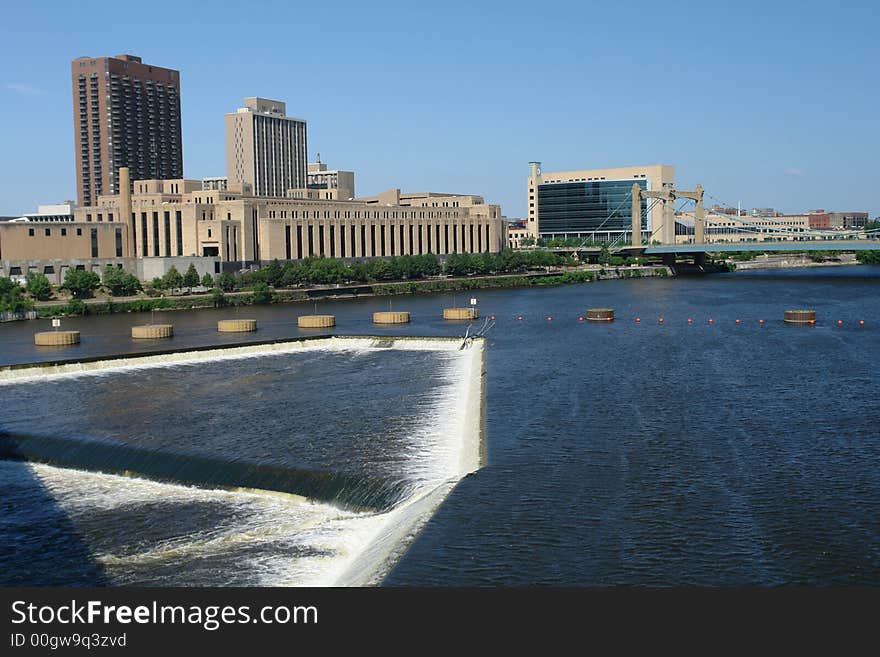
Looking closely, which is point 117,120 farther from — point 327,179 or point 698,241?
point 698,241

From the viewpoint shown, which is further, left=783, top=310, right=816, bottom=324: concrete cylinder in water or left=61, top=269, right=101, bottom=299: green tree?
left=61, top=269, right=101, bottom=299: green tree

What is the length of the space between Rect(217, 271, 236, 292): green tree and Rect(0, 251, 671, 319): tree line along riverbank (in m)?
0.07

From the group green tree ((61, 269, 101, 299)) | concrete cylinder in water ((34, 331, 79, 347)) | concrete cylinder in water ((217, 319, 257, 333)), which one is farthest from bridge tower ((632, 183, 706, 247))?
concrete cylinder in water ((34, 331, 79, 347))

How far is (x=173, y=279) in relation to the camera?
6725 cm

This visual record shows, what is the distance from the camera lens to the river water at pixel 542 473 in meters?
14.1

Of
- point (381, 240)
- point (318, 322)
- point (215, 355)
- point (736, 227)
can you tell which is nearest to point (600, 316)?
point (318, 322)

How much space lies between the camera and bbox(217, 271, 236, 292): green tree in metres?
69.3

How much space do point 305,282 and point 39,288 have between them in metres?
21.6

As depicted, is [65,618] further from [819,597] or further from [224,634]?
[819,597]

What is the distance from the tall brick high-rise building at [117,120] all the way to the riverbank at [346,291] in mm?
64862

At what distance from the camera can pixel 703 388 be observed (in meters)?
27.5

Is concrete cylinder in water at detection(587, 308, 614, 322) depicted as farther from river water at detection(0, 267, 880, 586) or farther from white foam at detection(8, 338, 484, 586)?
white foam at detection(8, 338, 484, 586)

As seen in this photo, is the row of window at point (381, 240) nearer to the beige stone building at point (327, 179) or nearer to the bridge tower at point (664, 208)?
the bridge tower at point (664, 208)

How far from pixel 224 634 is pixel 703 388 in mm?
19907
